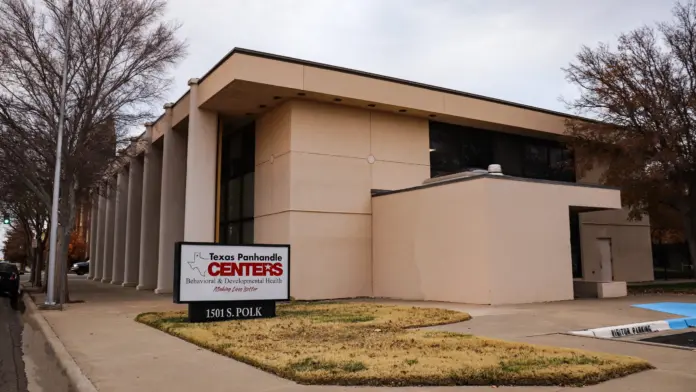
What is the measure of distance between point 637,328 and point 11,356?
12340 mm

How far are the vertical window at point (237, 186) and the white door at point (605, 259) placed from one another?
60.8 feet

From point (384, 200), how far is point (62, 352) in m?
14.6

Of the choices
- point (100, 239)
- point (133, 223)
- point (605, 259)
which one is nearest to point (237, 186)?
point (133, 223)

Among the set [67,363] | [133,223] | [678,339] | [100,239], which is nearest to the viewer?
[67,363]

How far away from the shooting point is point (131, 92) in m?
22.3

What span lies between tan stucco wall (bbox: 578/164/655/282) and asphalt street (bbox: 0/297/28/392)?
84.2 feet

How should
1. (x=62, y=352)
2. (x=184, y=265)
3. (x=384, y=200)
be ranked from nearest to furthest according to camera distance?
(x=62, y=352)
(x=184, y=265)
(x=384, y=200)

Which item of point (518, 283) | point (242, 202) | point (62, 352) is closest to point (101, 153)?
point (242, 202)

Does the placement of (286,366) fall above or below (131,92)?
below

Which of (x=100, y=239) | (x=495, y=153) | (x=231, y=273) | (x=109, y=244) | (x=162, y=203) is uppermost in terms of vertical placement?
(x=495, y=153)

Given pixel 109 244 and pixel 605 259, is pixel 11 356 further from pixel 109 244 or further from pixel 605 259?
pixel 109 244

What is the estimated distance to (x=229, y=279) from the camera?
12891 millimetres

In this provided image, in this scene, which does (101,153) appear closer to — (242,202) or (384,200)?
(242,202)

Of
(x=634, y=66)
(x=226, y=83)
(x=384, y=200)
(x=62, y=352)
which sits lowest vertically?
(x=62, y=352)
